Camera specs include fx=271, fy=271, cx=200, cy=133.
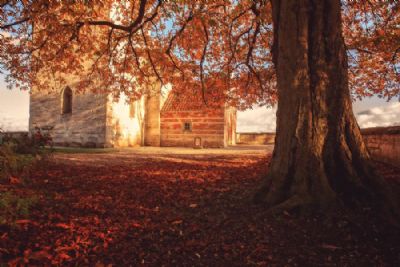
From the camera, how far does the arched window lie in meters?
20.5

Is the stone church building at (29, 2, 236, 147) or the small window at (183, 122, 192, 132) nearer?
the stone church building at (29, 2, 236, 147)

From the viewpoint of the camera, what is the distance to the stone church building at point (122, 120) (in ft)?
63.4

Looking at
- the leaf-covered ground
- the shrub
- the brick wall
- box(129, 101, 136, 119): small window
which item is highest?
box(129, 101, 136, 119): small window

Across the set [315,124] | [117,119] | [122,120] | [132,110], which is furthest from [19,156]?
[132,110]

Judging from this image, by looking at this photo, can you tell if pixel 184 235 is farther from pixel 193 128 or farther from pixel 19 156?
Result: pixel 193 128

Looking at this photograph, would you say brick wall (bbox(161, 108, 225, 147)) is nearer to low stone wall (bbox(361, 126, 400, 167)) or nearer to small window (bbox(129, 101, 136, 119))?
small window (bbox(129, 101, 136, 119))

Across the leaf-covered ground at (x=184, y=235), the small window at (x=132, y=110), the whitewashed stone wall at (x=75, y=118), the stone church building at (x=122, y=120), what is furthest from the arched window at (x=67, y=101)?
the leaf-covered ground at (x=184, y=235)

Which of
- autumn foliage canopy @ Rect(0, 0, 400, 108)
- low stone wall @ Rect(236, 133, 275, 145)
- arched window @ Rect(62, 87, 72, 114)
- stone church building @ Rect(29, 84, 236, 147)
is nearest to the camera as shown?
autumn foliage canopy @ Rect(0, 0, 400, 108)

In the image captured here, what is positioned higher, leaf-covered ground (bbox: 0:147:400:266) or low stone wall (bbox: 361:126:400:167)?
low stone wall (bbox: 361:126:400:167)

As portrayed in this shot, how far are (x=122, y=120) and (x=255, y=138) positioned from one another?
1649cm

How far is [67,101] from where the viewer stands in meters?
20.7

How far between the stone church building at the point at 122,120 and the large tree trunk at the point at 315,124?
36.7ft

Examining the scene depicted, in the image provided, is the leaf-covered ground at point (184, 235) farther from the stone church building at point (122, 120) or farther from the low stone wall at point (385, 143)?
the stone church building at point (122, 120)

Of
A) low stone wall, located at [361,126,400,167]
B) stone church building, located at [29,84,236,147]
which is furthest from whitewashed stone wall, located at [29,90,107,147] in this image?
low stone wall, located at [361,126,400,167]
